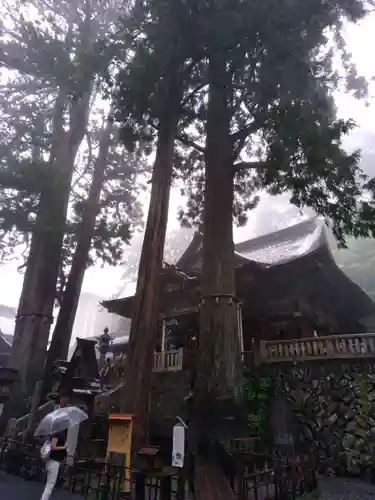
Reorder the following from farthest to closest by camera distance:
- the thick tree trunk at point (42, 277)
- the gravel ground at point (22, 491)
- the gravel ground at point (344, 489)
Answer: the thick tree trunk at point (42, 277) < the gravel ground at point (344, 489) < the gravel ground at point (22, 491)

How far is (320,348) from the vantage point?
33.7 ft

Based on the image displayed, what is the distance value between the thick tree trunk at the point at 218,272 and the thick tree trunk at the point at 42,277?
213 inches

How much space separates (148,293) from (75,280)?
635 centimetres

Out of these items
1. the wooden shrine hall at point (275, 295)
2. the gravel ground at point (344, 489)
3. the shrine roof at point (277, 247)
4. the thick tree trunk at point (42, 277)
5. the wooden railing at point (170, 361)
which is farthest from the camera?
the shrine roof at point (277, 247)

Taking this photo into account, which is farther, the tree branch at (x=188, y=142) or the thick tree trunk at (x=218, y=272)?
the tree branch at (x=188, y=142)

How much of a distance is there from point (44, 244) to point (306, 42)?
9.98 meters

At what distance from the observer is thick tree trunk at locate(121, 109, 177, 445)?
7660 mm

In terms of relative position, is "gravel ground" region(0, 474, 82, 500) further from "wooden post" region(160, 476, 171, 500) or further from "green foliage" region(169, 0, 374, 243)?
"green foliage" region(169, 0, 374, 243)

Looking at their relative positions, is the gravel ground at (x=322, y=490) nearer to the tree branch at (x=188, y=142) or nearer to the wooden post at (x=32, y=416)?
the wooden post at (x=32, y=416)

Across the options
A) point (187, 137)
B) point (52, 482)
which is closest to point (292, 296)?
point (187, 137)

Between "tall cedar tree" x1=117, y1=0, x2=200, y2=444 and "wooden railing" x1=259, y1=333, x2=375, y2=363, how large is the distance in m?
4.11

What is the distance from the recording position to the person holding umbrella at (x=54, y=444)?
5387 mm

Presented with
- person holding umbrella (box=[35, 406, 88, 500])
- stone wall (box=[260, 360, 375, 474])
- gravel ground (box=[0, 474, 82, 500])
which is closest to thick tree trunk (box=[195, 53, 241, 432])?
stone wall (box=[260, 360, 375, 474])

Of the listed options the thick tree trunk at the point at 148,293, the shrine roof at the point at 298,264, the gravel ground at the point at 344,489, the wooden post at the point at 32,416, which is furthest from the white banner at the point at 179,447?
the shrine roof at the point at 298,264
